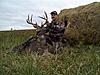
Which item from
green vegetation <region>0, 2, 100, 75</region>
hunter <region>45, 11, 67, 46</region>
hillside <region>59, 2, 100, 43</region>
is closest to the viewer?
green vegetation <region>0, 2, 100, 75</region>

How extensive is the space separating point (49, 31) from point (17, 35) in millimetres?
7630

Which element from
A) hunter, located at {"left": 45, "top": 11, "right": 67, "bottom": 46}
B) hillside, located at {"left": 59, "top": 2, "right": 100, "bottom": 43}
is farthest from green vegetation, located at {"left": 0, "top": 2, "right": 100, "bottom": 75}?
hunter, located at {"left": 45, "top": 11, "right": 67, "bottom": 46}

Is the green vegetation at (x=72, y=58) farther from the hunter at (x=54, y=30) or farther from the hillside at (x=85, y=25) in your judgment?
the hunter at (x=54, y=30)

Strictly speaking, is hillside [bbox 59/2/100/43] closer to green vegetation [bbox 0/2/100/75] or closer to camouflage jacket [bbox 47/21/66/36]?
green vegetation [bbox 0/2/100/75]

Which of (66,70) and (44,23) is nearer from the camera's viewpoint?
(66,70)

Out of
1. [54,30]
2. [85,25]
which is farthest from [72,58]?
[85,25]

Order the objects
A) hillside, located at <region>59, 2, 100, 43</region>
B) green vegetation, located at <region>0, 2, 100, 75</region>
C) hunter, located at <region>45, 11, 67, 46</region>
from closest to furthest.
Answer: green vegetation, located at <region>0, 2, 100, 75</region> < hunter, located at <region>45, 11, 67, 46</region> < hillside, located at <region>59, 2, 100, 43</region>

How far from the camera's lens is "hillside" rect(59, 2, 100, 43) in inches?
571

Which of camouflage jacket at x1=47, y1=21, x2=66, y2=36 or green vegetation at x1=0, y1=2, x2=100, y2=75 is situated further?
camouflage jacket at x1=47, y1=21, x2=66, y2=36

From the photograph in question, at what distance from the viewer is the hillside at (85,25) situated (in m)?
14.5

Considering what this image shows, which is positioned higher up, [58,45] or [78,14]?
[78,14]

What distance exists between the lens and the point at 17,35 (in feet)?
71.4

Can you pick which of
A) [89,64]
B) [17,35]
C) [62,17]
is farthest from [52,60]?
[17,35]

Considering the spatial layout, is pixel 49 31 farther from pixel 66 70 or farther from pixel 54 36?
pixel 66 70
